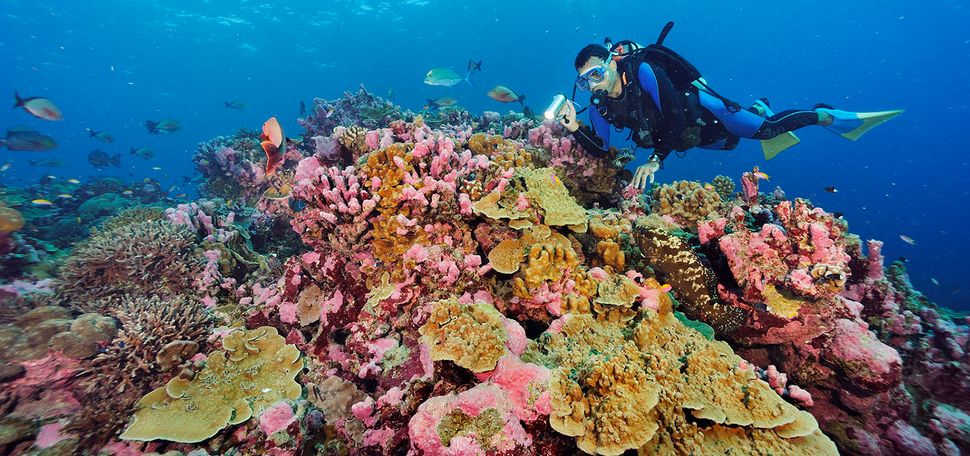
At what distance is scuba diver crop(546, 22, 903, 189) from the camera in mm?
5723

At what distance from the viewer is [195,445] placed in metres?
2.79

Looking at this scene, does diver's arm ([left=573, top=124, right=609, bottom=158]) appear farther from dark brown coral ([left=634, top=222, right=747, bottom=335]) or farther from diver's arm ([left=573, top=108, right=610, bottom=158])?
dark brown coral ([left=634, top=222, right=747, bottom=335])

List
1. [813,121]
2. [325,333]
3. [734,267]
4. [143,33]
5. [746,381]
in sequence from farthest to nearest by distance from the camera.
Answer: [143,33]
[813,121]
[325,333]
[734,267]
[746,381]

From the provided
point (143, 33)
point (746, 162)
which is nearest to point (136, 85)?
point (143, 33)

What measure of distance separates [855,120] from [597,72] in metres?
5.05

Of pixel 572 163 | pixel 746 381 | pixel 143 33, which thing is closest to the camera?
pixel 746 381

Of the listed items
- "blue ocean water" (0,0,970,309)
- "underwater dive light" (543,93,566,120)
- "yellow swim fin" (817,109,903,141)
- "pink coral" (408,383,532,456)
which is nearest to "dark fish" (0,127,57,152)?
"underwater dive light" (543,93,566,120)

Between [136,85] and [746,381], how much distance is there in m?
94.1

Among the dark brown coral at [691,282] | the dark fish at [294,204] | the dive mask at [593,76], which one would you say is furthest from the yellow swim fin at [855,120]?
the dark fish at [294,204]

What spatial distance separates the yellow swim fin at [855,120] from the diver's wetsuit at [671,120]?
0.55m

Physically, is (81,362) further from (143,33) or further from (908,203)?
(908,203)

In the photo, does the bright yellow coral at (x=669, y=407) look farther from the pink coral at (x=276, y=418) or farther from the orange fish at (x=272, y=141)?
the orange fish at (x=272, y=141)

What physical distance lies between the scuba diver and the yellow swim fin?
13mm

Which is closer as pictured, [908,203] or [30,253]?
[30,253]
